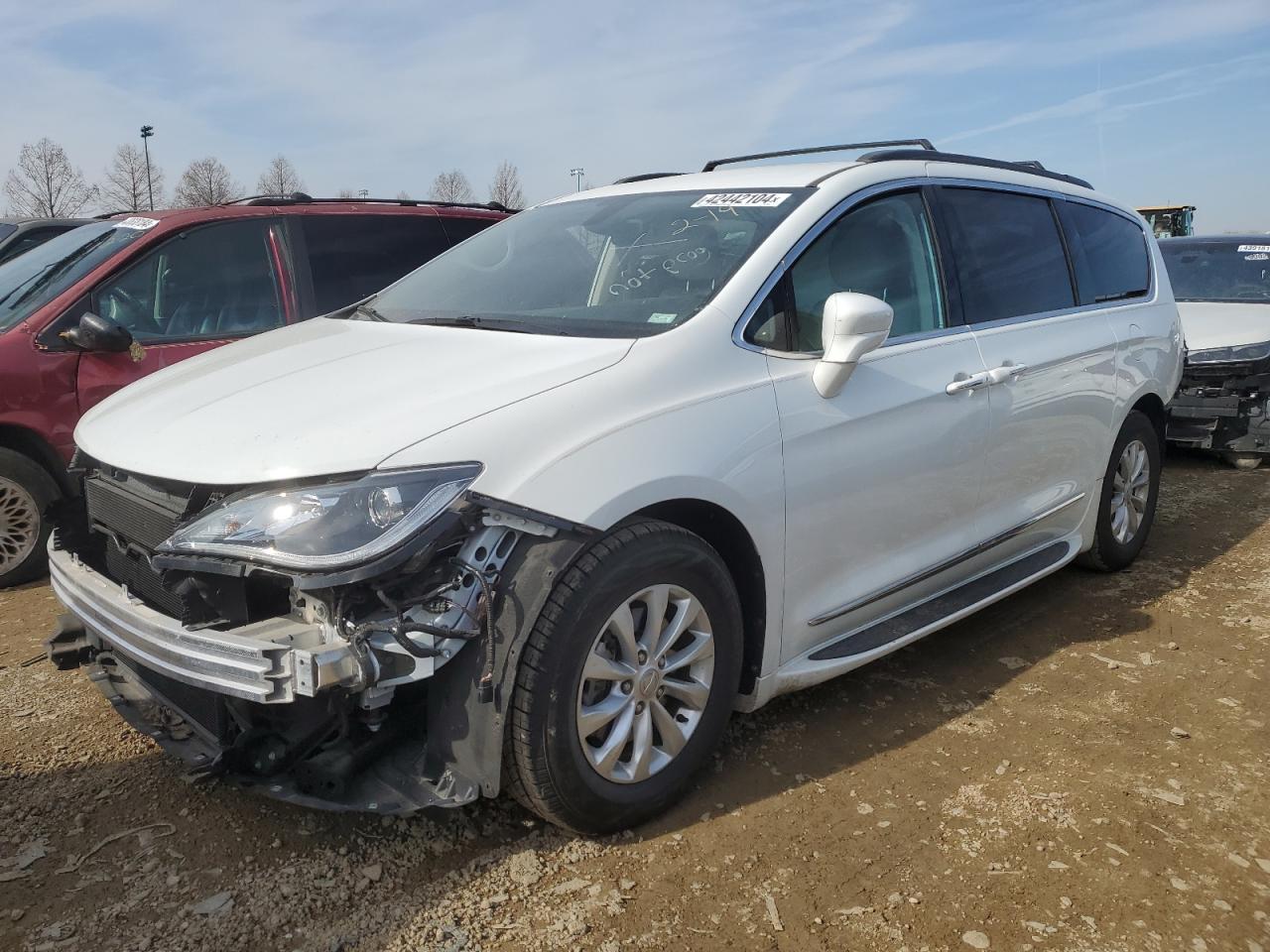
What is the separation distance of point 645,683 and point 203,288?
370 cm

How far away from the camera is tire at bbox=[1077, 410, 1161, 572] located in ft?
15.4

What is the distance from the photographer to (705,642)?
276cm

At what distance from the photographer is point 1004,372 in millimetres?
3701

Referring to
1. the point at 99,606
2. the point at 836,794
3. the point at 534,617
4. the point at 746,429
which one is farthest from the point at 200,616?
the point at 836,794

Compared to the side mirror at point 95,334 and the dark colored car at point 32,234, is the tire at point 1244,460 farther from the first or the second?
the dark colored car at point 32,234

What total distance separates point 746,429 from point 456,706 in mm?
1079

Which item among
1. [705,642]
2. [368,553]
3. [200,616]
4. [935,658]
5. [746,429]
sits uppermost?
[746,429]

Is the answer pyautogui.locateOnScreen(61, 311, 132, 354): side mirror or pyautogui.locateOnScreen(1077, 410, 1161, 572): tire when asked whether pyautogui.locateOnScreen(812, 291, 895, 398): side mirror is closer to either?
pyautogui.locateOnScreen(1077, 410, 1161, 572): tire

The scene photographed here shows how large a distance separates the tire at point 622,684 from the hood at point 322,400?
497 millimetres

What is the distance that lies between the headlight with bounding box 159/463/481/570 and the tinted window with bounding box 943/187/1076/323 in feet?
7.51

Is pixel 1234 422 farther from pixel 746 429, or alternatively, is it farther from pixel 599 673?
pixel 599 673

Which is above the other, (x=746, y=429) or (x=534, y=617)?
(x=746, y=429)

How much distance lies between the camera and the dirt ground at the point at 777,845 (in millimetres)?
2359

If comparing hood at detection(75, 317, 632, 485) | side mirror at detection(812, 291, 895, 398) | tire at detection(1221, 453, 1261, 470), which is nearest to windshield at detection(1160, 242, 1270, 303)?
tire at detection(1221, 453, 1261, 470)
